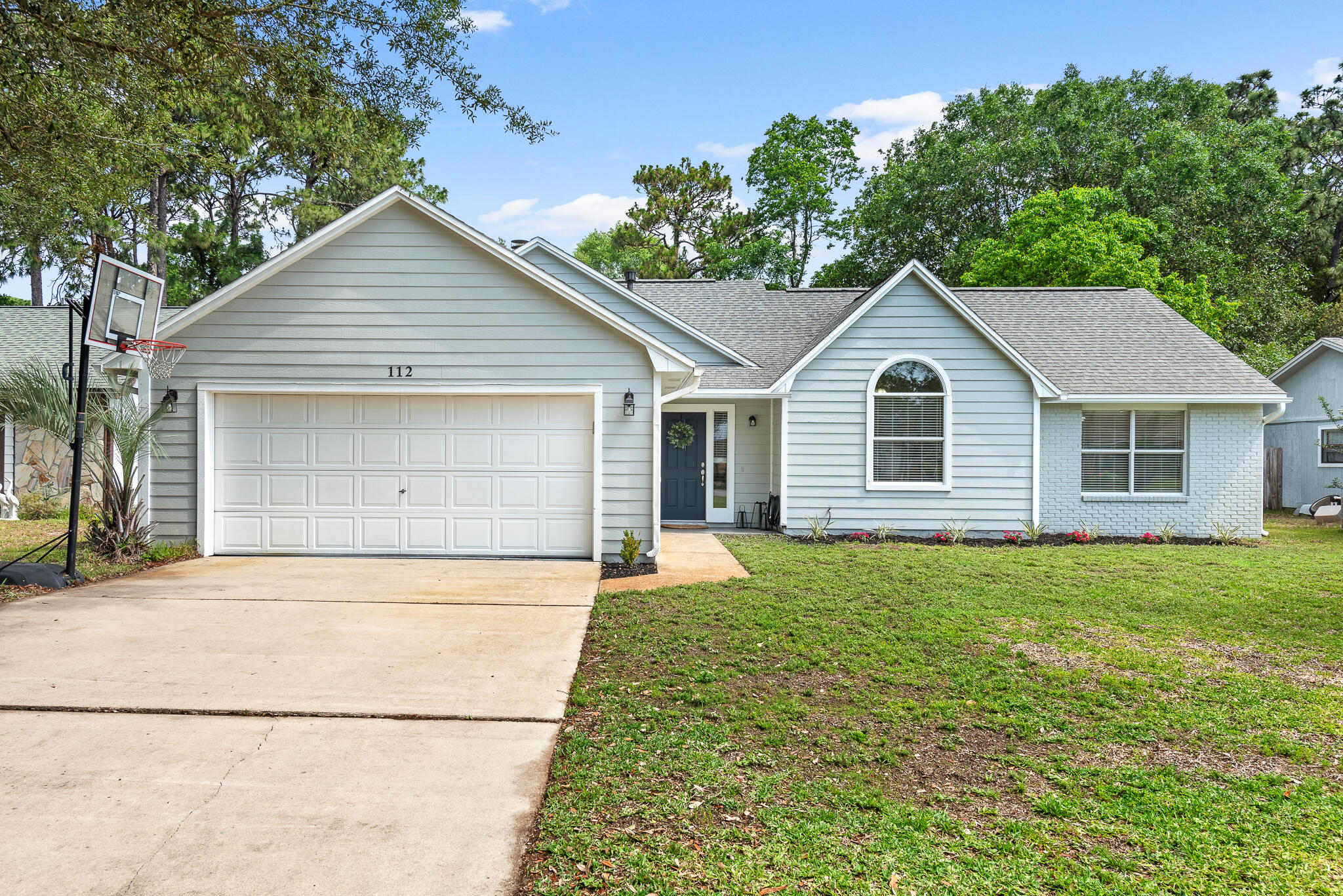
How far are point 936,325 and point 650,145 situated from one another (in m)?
23.8

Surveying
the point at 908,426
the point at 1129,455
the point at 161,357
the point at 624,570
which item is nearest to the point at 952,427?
the point at 908,426

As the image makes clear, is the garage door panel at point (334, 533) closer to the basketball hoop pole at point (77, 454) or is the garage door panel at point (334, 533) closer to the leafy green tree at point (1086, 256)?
the basketball hoop pole at point (77, 454)

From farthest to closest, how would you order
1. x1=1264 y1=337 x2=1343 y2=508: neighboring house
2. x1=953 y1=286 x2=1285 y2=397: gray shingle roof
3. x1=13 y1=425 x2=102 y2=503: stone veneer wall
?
x1=1264 y1=337 x2=1343 y2=508: neighboring house, x1=13 y1=425 x2=102 y2=503: stone veneer wall, x1=953 y1=286 x2=1285 y2=397: gray shingle roof

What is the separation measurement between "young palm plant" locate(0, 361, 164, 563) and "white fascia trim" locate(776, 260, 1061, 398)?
838cm

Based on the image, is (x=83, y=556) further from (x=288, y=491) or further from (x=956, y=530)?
(x=956, y=530)

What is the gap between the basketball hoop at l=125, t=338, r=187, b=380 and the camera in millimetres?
8188

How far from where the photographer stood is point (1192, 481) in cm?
1212

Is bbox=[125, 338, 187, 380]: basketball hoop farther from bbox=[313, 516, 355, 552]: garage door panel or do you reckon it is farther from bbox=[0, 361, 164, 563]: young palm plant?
bbox=[313, 516, 355, 552]: garage door panel

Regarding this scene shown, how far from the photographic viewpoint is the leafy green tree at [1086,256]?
20844 mm

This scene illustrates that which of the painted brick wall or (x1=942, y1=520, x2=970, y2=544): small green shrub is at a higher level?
the painted brick wall

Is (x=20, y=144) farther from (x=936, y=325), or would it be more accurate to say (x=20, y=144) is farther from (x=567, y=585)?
(x=936, y=325)

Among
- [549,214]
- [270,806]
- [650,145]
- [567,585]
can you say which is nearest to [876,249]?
[650,145]

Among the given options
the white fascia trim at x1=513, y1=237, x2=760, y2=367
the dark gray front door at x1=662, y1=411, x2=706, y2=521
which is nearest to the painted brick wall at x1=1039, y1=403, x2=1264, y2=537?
the white fascia trim at x1=513, y1=237, x2=760, y2=367

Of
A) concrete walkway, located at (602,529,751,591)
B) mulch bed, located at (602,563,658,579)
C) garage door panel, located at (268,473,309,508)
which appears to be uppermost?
garage door panel, located at (268,473,309,508)
